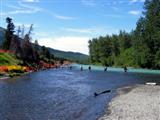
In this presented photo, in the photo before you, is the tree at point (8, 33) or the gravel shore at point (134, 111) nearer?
the gravel shore at point (134, 111)

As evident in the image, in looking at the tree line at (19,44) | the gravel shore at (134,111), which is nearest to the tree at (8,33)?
the tree line at (19,44)

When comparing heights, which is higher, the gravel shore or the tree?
the tree

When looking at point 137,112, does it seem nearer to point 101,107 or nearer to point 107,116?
point 107,116

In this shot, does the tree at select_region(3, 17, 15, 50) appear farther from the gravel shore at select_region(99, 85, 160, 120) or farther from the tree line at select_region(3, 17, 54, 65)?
the gravel shore at select_region(99, 85, 160, 120)

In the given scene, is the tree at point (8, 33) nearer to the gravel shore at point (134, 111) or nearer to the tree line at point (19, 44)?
the tree line at point (19, 44)

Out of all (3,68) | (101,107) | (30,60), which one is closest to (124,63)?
(30,60)

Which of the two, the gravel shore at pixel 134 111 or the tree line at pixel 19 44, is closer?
the gravel shore at pixel 134 111

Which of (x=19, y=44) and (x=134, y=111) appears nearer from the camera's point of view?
(x=134, y=111)

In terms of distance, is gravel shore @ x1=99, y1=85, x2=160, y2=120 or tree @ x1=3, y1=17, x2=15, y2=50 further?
tree @ x1=3, y1=17, x2=15, y2=50

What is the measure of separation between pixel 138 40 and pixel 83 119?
13080 centimetres

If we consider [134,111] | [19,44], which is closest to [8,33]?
[19,44]

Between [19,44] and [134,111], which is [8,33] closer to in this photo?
[19,44]

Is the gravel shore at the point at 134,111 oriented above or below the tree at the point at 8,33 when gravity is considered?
below

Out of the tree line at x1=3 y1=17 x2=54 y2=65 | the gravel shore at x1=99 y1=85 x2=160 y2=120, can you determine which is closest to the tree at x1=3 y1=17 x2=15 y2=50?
the tree line at x1=3 y1=17 x2=54 y2=65
